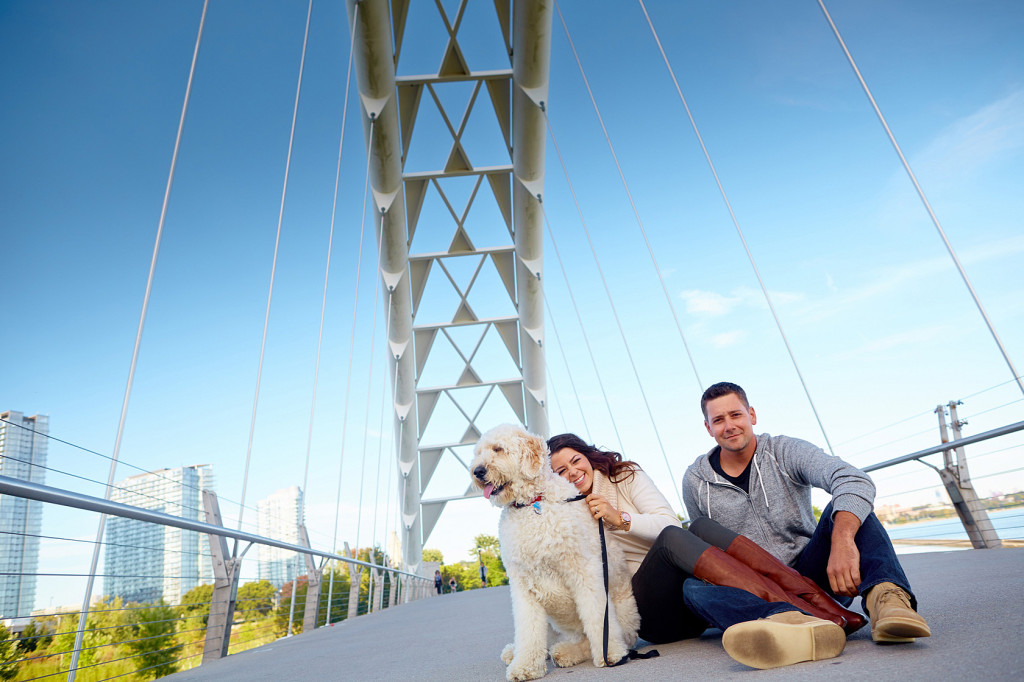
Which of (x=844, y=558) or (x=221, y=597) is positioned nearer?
(x=844, y=558)

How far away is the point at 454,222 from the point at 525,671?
1586 centimetres

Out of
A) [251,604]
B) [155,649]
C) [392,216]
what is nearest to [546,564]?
[155,649]

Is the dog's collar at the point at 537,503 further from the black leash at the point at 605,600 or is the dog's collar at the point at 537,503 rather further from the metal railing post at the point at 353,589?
the metal railing post at the point at 353,589

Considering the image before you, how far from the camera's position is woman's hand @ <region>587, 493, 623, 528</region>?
2.45 metres

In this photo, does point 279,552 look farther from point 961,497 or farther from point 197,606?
point 961,497

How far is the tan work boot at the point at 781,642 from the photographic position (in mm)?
1860

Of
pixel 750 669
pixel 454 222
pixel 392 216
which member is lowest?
pixel 750 669

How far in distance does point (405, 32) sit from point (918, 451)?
11274 mm

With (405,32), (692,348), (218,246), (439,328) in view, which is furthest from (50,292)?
(692,348)

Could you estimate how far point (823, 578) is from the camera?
2.53 m

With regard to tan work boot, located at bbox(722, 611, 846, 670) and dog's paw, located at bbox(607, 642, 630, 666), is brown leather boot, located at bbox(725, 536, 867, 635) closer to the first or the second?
tan work boot, located at bbox(722, 611, 846, 670)

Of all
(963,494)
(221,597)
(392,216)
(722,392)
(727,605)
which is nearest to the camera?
(727,605)

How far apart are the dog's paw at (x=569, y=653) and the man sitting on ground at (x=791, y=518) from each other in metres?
0.51

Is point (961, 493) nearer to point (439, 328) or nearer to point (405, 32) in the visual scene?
point (405, 32)
